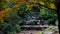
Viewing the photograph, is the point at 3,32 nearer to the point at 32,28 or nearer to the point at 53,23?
the point at 32,28

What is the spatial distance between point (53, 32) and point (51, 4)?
19.0 feet

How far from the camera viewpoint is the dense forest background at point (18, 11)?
52.8 inches

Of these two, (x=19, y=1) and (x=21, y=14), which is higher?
(x=19, y=1)

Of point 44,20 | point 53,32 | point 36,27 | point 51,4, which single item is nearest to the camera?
point 51,4

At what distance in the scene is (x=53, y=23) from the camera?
30.4 feet

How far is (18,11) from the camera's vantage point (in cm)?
599

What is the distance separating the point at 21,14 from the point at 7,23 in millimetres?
2541

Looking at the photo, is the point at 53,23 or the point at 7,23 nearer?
the point at 7,23

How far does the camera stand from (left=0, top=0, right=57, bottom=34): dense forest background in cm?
134

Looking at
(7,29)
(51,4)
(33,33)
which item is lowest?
(33,33)

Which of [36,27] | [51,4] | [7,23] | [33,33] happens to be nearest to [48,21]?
[36,27]

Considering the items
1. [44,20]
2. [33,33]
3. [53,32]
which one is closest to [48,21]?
[44,20]

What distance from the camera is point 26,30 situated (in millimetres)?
8641

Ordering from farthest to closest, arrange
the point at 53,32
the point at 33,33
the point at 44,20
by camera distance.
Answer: the point at 44,20 < the point at 33,33 < the point at 53,32
